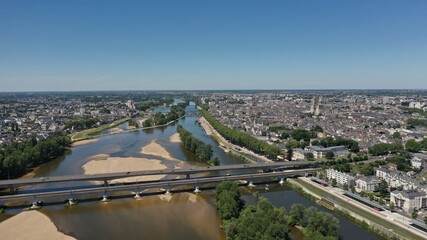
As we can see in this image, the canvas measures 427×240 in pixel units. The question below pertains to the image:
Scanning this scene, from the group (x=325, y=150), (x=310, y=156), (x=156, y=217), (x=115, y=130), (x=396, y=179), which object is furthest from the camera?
(x=115, y=130)

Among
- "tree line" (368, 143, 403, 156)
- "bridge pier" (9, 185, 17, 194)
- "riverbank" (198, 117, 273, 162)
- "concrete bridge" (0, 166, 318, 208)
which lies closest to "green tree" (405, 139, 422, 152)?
"tree line" (368, 143, 403, 156)

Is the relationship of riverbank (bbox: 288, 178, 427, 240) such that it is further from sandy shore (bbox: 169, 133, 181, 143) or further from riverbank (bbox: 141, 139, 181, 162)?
sandy shore (bbox: 169, 133, 181, 143)

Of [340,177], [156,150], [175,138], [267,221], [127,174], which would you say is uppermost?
[267,221]

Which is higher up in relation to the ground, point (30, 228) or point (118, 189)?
point (118, 189)

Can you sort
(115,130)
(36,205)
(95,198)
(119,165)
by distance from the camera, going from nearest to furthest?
1. (36,205)
2. (95,198)
3. (119,165)
4. (115,130)

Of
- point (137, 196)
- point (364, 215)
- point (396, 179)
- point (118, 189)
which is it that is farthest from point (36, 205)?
point (396, 179)

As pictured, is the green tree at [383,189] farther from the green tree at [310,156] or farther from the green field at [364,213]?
the green tree at [310,156]

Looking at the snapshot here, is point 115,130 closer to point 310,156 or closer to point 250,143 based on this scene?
point 250,143
